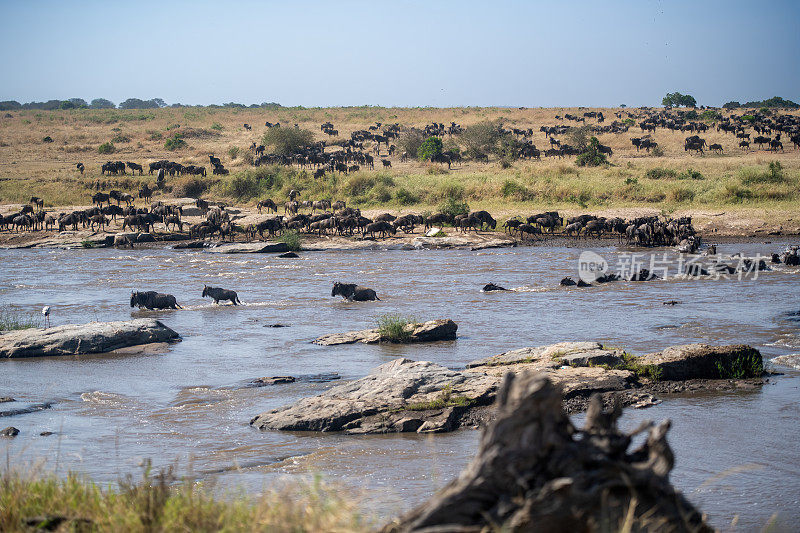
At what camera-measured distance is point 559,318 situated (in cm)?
1595

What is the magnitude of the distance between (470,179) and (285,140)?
20.0m

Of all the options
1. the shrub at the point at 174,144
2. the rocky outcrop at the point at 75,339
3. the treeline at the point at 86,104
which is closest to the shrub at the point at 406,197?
the rocky outcrop at the point at 75,339

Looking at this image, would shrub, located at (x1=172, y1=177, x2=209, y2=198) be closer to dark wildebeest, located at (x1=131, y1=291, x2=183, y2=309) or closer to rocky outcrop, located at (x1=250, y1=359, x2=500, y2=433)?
dark wildebeest, located at (x1=131, y1=291, x2=183, y2=309)

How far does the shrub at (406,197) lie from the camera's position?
125 ft

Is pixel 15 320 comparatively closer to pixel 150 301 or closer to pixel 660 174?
pixel 150 301

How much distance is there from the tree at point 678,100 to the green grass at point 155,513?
323ft

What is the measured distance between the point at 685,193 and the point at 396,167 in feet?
64.0

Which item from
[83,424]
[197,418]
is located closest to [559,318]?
[197,418]

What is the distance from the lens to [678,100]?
94125mm

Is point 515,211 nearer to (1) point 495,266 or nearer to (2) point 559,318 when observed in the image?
(1) point 495,266

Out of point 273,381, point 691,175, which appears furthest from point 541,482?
point 691,175

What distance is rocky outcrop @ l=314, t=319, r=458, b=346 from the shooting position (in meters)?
14.1

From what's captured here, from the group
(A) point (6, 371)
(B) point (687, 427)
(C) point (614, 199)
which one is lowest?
(A) point (6, 371)

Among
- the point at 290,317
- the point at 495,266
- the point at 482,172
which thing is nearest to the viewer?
the point at 290,317
